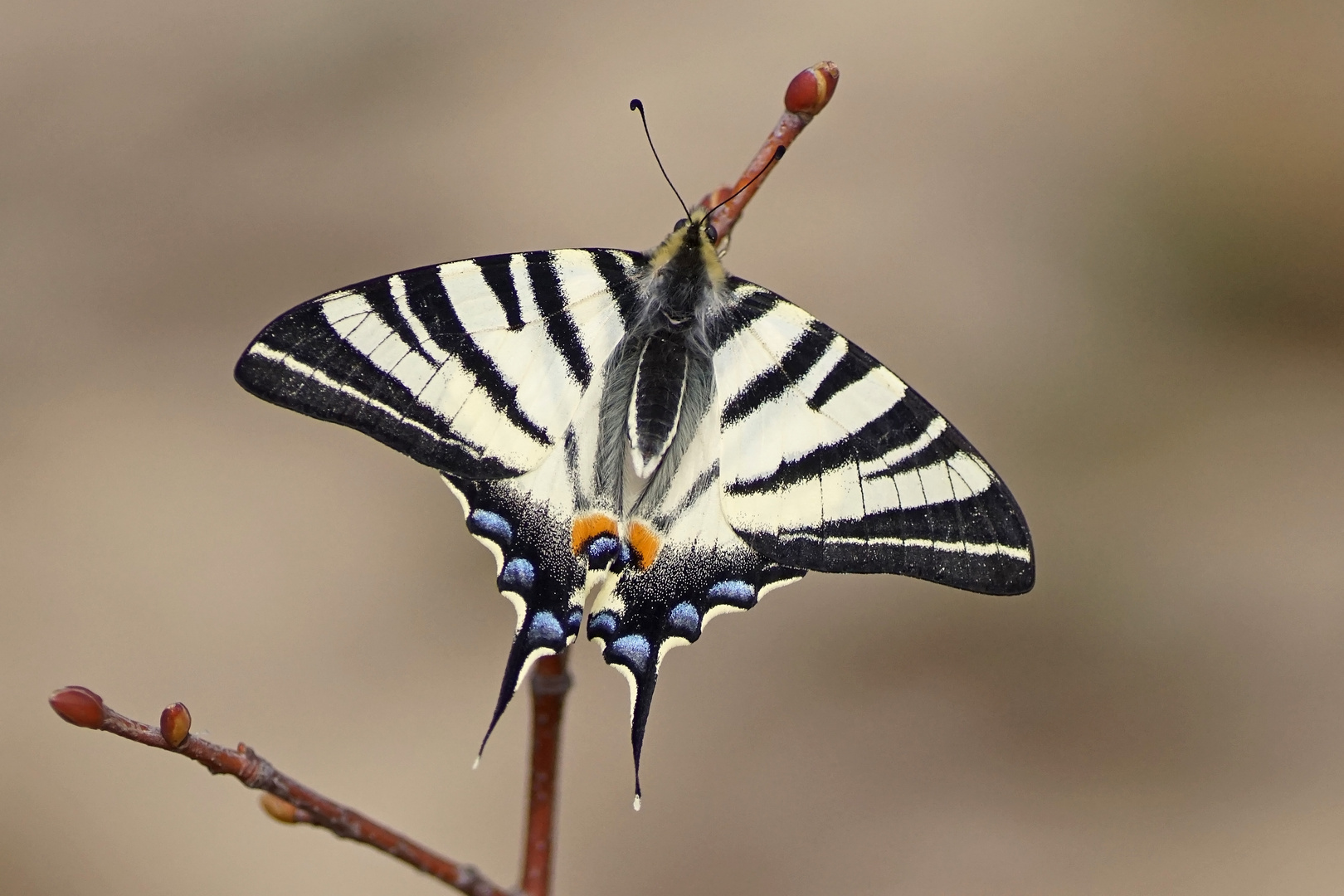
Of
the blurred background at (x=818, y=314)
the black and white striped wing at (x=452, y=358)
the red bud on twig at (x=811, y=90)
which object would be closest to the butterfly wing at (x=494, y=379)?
the black and white striped wing at (x=452, y=358)

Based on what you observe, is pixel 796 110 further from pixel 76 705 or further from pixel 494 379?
pixel 76 705

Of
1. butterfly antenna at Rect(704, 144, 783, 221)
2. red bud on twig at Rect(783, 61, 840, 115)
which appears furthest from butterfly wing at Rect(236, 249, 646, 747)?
red bud on twig at Rect(783, 61, 840, 115)

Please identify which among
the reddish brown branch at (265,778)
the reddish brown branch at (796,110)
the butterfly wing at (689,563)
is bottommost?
the reddish brown branch at (265,778)

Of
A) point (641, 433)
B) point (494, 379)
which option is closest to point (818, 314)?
point (641, 433)

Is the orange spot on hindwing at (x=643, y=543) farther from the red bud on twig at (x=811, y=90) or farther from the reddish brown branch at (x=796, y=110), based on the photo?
the red bud on twig at (x=811, y=90)

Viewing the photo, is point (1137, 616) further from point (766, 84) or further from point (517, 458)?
point (517, 458)

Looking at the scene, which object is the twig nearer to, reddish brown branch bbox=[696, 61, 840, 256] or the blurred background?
reddish brown branch bbox=[696, 61, 840, 256]

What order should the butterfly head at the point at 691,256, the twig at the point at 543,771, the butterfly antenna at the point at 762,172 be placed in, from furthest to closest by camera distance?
the butterfly head at the point at 691,256 < the butterfly antenna at the point at 762,172 < the twig at the point at 543,771
